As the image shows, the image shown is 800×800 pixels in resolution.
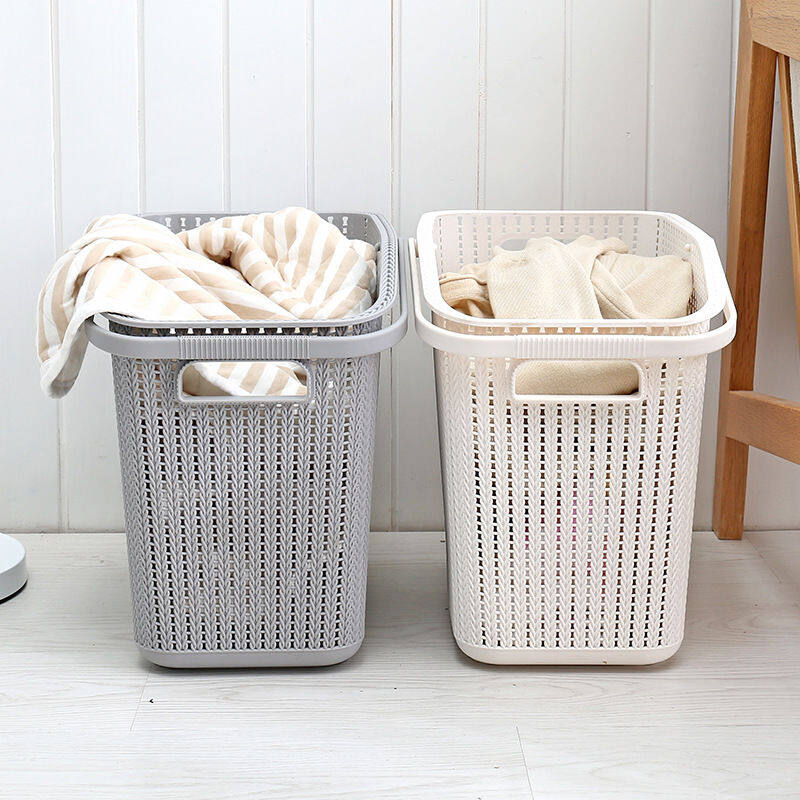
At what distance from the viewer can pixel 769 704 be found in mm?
999

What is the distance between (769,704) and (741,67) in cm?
83

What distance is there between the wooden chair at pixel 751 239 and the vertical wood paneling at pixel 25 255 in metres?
0.94

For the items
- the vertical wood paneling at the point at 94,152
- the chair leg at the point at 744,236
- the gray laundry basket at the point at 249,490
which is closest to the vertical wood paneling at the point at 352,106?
the vertical wood paneling at the point at 94,152

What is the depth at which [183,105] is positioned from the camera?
1.39m

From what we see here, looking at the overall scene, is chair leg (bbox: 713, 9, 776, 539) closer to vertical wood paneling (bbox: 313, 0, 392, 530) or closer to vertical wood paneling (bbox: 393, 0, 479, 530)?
vertical wood paneling (bbox: 393, 0, 479, 530)

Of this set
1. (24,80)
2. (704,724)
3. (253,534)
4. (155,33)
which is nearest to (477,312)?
(253,534)

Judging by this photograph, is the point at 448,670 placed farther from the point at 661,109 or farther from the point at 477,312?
the point at 661,109

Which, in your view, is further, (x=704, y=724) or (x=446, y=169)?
(x=446, y=169)

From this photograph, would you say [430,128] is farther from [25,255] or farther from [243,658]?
[243,658]

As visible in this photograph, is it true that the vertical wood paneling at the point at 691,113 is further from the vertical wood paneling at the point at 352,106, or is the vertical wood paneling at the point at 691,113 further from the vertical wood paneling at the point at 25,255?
the vertical wood paneling at the point at 25,255

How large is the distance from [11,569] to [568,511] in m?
0.69

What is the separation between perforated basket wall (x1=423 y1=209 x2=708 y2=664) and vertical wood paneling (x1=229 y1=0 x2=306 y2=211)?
18.4 inches

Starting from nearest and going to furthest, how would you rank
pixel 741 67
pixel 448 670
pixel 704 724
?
pixel 704 724 < pixel 448 670 < pixel 741 67

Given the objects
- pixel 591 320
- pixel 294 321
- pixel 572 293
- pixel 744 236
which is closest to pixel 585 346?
pixel 591 320
